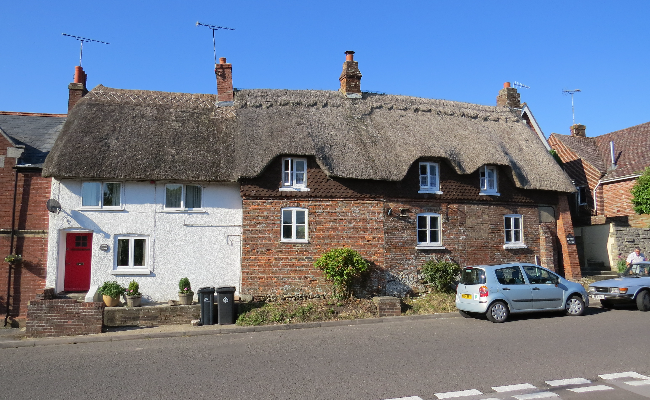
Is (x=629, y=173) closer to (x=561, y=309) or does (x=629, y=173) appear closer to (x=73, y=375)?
(x=561, y=309)

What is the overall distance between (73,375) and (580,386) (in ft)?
27.1

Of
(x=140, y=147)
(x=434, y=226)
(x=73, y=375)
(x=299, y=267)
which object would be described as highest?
(x=140, y=147)

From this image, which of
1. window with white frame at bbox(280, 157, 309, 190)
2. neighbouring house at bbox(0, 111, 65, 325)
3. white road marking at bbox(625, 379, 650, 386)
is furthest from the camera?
window with white frame at bbox(280, 157, 309, 190)

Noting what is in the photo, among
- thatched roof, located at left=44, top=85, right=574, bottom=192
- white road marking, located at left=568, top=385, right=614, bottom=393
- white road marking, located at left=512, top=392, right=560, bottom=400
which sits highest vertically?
thatched roof, located at left=44, top=85, right=574, bottom=192

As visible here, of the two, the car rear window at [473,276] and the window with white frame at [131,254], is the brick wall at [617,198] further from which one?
the window with white frame at [131,254]

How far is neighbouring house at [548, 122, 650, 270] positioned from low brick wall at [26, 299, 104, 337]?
820 inches

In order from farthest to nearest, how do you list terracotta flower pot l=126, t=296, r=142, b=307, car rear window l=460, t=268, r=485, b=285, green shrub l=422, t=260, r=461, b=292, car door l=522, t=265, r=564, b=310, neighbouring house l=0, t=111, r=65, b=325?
1. green shrub l=422, t=260, r=461, b=292
2. neighbouring house l=0, t=111, r=65, b=325
3. terracotta flower pot l=126, t=296, r=142, b=307
4. car door l=522, t=265, r=564, b=310
5. car rear window l=460, t=268, r=485, b=285

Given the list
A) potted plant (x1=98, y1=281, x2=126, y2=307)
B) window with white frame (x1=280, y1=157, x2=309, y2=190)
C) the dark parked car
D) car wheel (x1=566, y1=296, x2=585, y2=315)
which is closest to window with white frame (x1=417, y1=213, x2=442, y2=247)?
window with white frame (x1=280, y1=157, x2=309, y2=190)

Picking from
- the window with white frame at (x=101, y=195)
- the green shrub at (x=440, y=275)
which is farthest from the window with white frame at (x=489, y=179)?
the window with white frame at (x=101, y=195)

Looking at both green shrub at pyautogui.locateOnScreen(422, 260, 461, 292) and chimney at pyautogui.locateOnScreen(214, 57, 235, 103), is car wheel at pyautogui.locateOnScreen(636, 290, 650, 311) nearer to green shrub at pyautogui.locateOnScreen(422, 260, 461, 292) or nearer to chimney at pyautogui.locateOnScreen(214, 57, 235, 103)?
green shrub at pyautogui.locateOnScreen(422, 260, 461, 292)

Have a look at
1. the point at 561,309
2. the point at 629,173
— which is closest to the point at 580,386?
the point at 561,309

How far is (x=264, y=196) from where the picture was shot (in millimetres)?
16688

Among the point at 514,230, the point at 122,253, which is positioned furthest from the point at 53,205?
the point at 514,230

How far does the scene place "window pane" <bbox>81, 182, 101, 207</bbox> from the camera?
16.2 meters
